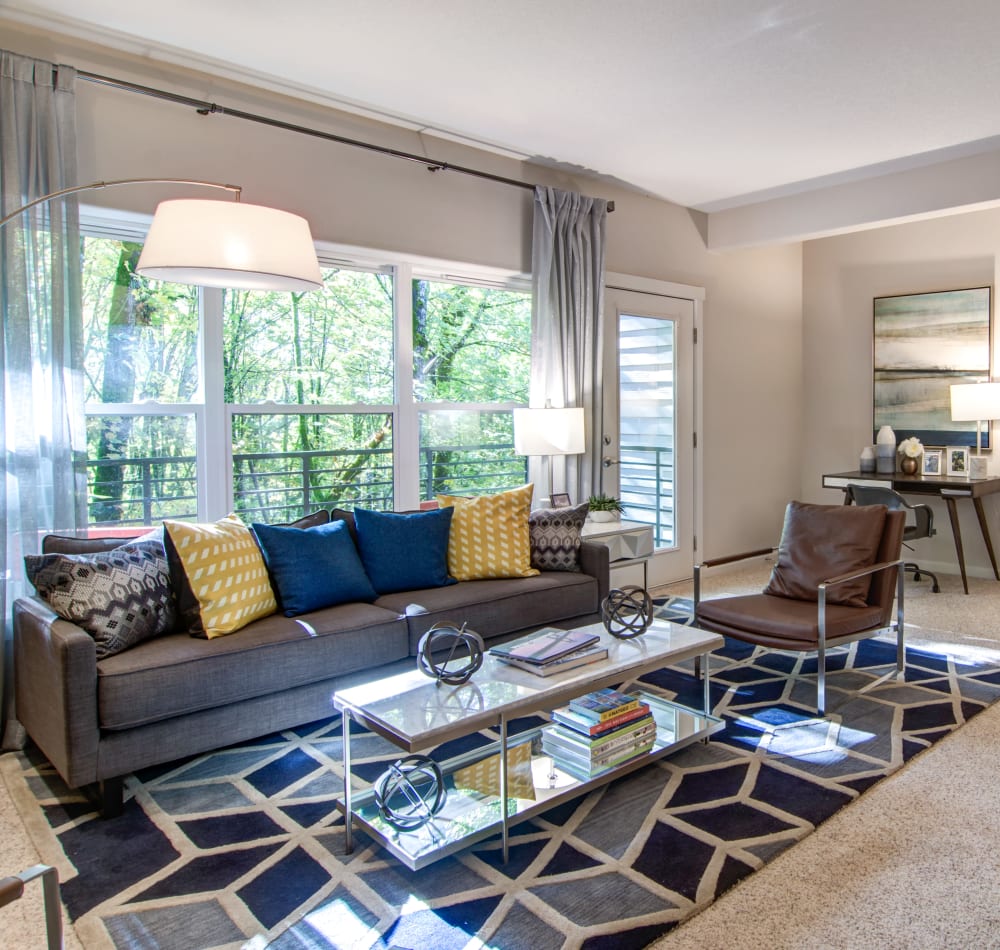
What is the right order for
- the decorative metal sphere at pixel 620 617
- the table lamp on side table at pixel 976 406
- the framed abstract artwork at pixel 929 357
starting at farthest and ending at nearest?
the framed abstract artwork at pixel 929 357
the table lamp on side table at pixel 976 406
the decorative metal sphere at pixel 620 617

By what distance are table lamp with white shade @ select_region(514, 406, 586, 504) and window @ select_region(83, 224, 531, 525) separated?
42cm

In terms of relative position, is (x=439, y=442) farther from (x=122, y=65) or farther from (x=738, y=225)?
(x=738, y=225)

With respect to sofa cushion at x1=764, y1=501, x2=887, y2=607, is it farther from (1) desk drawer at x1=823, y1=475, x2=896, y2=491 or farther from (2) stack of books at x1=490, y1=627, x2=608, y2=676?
(1) desk drawer at x1=823, y1=475, x2=896, y2=491

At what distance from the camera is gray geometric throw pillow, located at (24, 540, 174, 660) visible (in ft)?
8.43

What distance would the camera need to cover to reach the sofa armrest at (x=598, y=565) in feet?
12.7

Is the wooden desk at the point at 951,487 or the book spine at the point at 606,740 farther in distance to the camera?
the wooden desk at the point at 951,487

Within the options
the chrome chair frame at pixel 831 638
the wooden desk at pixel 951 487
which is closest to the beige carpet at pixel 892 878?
the chrome chair frame at pixel 831 638

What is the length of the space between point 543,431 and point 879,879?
2622mm

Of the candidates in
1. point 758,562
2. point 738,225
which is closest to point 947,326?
point 738,225

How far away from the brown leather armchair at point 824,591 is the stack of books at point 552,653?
94cm

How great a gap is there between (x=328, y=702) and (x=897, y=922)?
1.92m

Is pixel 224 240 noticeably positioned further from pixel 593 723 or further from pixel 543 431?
pixel 543 431

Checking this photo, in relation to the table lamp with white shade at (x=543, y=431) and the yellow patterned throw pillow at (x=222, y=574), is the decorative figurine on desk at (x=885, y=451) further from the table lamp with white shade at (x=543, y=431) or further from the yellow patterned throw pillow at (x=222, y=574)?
the yellow patterned throw pillow at (x=222, y=574)

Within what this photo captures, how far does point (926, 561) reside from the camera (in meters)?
6.01
